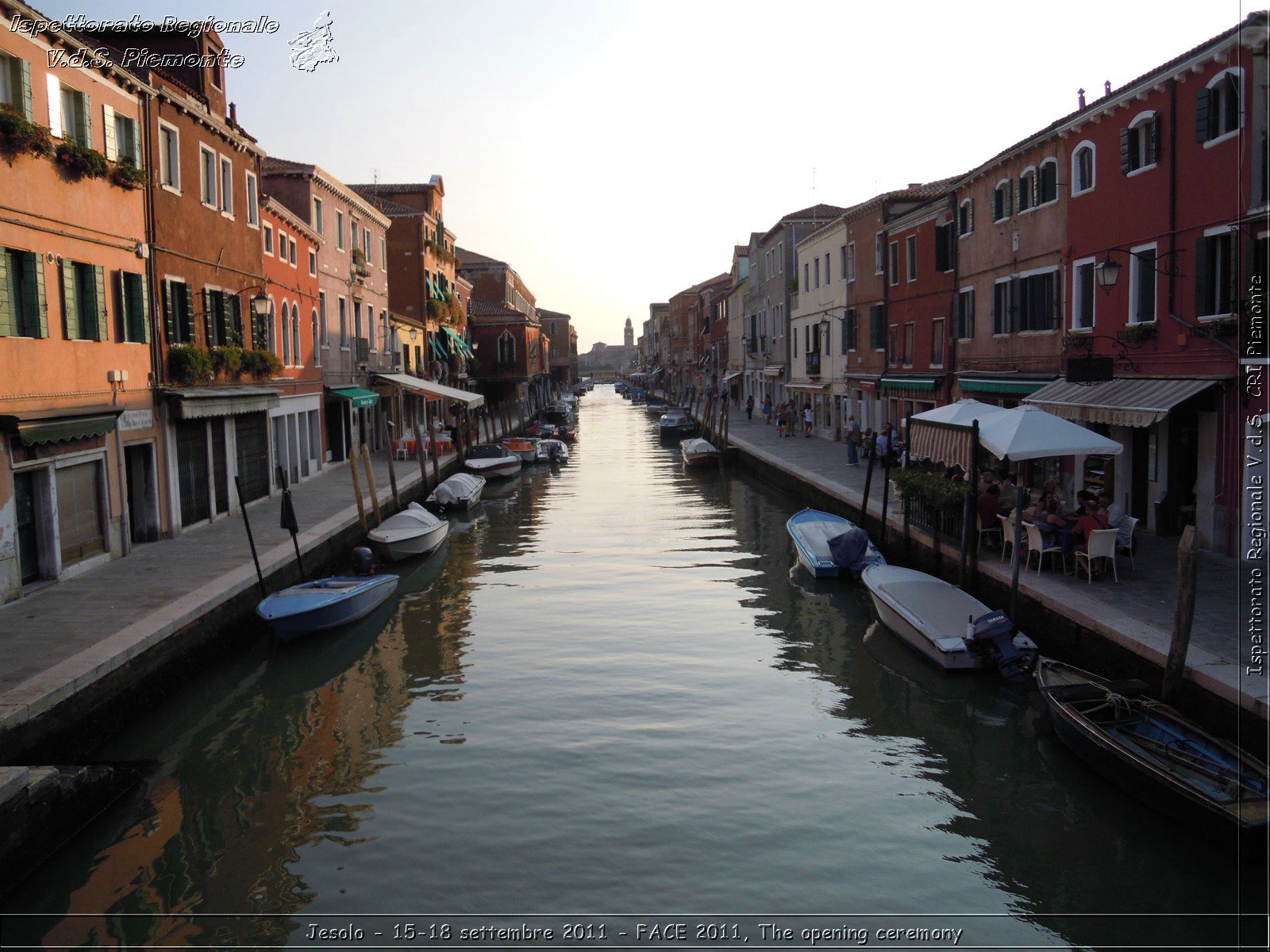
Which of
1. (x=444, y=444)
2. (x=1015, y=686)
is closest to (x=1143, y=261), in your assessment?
(x=1015, y=686)

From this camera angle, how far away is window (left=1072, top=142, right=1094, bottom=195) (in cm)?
1789

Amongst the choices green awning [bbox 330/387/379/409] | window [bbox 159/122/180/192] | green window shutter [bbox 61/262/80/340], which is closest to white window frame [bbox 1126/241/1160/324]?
green window shutter [bbox 61/262/80/340]

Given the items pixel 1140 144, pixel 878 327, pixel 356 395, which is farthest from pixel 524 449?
pixel 1140 144

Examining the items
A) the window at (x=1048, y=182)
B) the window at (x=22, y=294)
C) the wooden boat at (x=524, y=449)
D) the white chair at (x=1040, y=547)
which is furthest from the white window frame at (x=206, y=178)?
the wooden boat at (x=524, y=449)

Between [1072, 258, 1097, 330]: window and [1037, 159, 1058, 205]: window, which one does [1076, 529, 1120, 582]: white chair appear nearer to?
[1072, 258, 1097, 330]: window

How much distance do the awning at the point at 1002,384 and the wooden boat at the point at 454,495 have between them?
1315 cm

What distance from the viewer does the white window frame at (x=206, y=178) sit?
19.3m

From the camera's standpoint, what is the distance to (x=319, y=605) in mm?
13766

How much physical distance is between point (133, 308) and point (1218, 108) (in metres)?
16.5

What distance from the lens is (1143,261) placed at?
15.9 metres

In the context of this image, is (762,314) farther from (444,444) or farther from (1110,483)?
(1110,483)

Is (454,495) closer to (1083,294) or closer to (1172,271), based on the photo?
(1083,294)

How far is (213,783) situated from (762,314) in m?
45.3

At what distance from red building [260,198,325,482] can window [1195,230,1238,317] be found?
18326 mm
